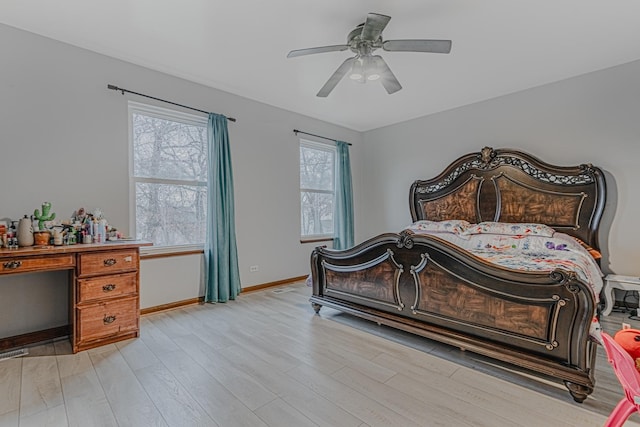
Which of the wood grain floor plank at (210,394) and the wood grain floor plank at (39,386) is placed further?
the wood grain floor plank at (39,386)

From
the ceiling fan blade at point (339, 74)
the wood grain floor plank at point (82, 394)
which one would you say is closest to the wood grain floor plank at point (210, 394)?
the wood grain floor plank at point (82, 394)

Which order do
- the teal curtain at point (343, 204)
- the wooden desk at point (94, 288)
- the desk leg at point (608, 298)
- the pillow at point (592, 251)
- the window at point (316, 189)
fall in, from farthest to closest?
the teal curtain at point (343, 204), the window at point (316, 189), the pillow at point (592, 251), the desk leg at point (608, 298), the wooden desk at point (94, 288)

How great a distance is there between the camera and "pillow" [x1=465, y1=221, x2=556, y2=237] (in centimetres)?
355

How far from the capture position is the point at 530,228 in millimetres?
3635

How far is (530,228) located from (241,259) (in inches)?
142

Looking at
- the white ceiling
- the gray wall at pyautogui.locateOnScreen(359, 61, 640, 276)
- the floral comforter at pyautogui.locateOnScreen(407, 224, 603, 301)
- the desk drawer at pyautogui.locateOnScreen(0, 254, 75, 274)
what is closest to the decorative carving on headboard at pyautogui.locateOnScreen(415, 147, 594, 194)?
the gray wall at pyautogui.locateOnScreen(359, 61, 640, 276)

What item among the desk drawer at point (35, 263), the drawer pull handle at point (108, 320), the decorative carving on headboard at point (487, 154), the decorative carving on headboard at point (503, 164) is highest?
the decorative carving on headboard at point (487, 154)

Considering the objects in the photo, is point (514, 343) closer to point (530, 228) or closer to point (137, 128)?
point (530, 228)

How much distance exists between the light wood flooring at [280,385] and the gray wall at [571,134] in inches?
52.1

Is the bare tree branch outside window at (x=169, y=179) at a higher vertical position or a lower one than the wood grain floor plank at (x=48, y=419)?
higher

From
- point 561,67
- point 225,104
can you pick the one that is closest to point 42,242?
point 225,104

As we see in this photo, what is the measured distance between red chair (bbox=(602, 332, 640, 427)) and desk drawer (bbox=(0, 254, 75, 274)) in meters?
3.38

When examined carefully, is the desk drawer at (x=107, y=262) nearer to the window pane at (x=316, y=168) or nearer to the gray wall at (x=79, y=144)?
the gray wall at (x=79, y=144)

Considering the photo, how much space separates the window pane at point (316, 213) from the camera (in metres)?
5.27
